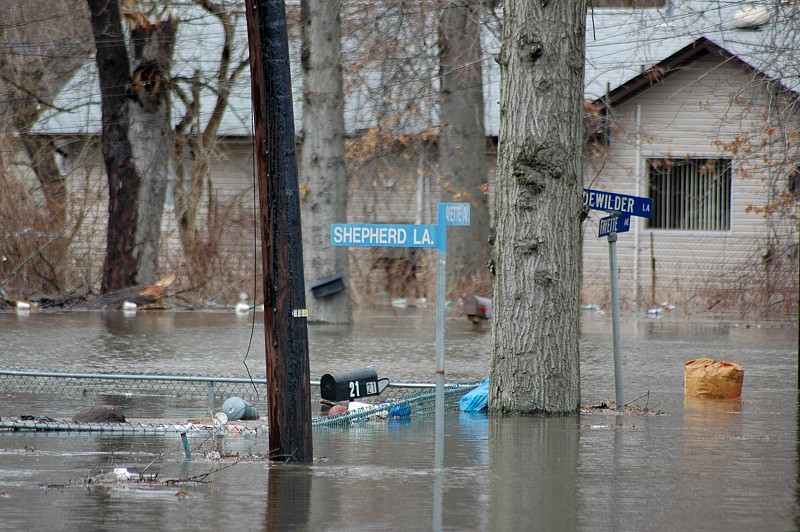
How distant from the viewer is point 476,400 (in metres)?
10.1

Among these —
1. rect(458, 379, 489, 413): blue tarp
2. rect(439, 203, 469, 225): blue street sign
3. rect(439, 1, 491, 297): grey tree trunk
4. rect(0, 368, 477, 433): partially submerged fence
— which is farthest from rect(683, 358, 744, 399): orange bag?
rect(439, 1, 491, 297): grey tree trunk

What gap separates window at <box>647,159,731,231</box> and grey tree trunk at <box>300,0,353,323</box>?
10243 millimetres

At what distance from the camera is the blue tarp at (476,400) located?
394 inches

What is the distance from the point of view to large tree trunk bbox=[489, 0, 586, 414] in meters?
9.38

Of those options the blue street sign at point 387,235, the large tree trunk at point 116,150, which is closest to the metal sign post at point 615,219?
the blue street sign at point 387,235

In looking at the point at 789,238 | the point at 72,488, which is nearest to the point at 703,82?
the point at 789,238

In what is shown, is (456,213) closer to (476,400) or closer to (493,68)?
(476,400)

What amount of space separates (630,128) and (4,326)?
15874 millimetres

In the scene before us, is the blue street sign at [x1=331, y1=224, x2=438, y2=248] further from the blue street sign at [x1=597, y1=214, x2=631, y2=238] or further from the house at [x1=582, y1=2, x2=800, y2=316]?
the house at [x1=582, y1=2, x2=800, y2=316]

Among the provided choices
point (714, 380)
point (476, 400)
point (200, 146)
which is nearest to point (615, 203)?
point (476, 400)

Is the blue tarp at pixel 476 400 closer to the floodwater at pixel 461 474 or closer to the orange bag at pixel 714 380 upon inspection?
the floodwater at pixel 461 474

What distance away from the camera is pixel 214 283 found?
83.2 ft

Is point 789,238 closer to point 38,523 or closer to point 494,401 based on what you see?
point 494,401

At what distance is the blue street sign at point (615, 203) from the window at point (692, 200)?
18.2 metres
